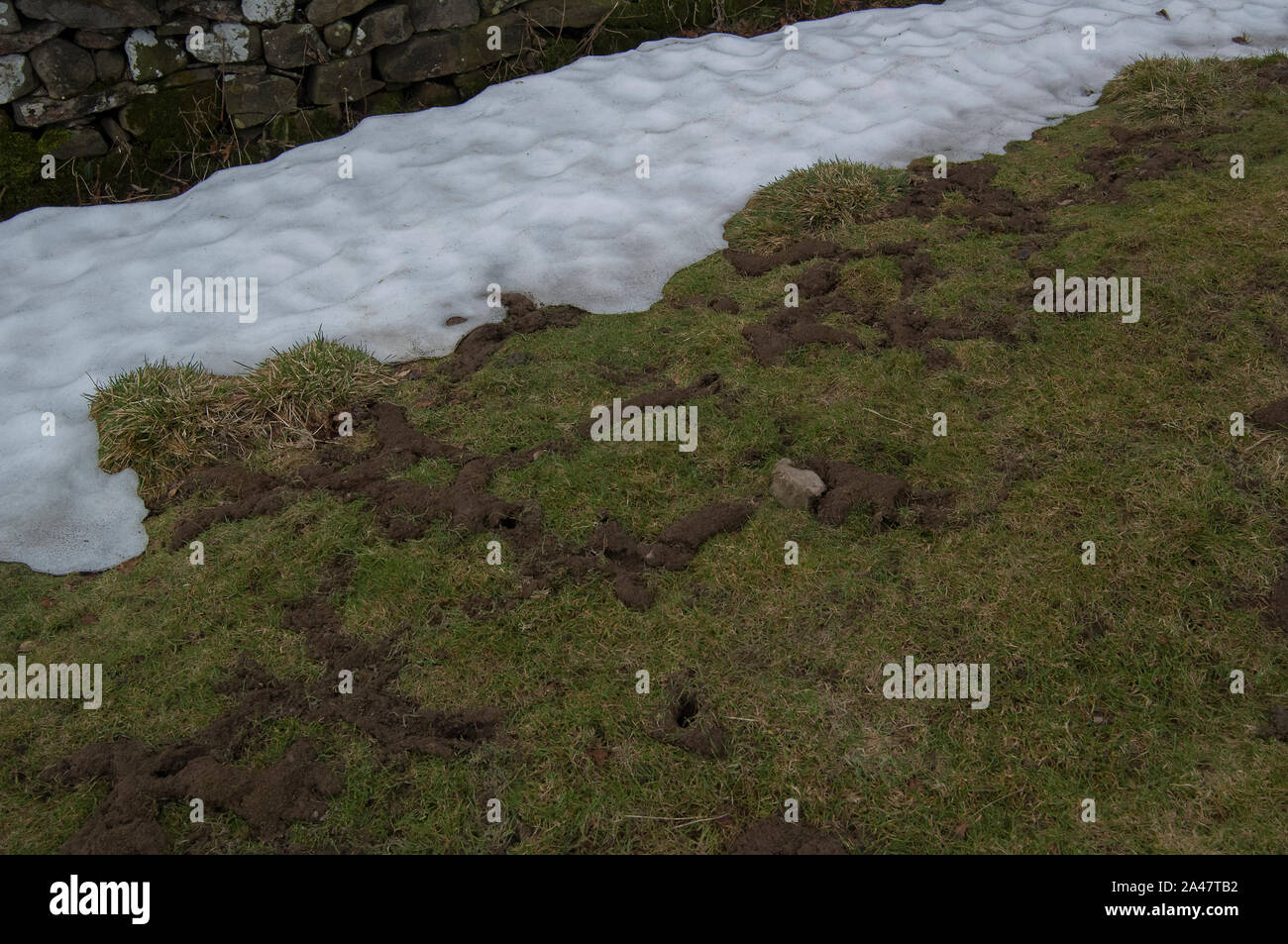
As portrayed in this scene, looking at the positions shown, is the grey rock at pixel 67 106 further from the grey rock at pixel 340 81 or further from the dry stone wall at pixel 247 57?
the grey rock at pixel 340 81

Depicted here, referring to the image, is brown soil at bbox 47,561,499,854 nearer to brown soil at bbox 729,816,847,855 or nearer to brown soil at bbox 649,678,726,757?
brown soil at bbox 649,678,726,757

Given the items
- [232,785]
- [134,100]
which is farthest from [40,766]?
[134,100]

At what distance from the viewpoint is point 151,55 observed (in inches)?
260

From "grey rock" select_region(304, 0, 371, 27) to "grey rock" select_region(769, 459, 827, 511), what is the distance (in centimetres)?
525

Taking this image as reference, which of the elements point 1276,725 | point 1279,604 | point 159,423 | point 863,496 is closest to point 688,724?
point 863,496

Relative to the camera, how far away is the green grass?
2.95 meters

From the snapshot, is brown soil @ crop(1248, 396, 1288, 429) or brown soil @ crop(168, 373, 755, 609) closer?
brown soil @ crop(168, 373, 755, 609)

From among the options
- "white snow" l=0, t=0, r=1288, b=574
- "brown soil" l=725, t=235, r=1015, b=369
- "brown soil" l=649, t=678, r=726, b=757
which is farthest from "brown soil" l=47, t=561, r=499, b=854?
"brown soil" l=725, t=235, r=1015, b=369

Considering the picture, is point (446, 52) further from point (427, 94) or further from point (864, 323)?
point (864, 323)

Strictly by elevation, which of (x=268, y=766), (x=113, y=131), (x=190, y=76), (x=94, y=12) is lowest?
(x=268, y=766)

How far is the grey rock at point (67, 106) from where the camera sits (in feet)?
20.9

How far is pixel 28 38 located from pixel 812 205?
5197mm

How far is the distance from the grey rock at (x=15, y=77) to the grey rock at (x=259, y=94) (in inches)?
47.2

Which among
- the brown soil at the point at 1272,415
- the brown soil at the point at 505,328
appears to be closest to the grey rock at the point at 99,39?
the brown soil at the point at 505,328
